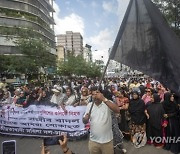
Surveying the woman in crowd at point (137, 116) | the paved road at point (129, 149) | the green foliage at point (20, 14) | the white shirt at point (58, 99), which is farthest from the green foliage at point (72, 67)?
the woman in crowd at point (137, 116)

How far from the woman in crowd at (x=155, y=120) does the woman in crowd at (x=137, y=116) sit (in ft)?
0.54

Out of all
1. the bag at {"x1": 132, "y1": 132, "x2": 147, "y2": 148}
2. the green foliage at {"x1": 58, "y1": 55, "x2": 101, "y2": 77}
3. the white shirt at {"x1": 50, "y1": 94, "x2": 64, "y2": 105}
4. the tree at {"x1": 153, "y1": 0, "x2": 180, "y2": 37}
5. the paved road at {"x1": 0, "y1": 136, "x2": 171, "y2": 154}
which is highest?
the tree at {"x1": 153, "y1": 0, "x2": 180, "y2": 37}

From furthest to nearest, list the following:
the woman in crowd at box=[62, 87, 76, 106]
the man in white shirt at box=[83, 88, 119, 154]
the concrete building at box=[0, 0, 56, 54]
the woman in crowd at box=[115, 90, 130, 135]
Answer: the concrete building at box=[0, 0, 56, 54] → the woman in crowd at box=[62, 87, 76, 106] → the woman in crowd at box=[115, 90, 130, 135] → the man in white shirt at box=[83, 88, 119, 154]

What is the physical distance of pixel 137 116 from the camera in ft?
31.4

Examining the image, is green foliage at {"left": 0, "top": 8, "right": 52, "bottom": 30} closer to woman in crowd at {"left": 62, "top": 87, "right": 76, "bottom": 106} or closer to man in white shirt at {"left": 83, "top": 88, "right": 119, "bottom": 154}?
woman in crowd at {"left": 62, "top": 87, "right": 76, "bottom": 106}

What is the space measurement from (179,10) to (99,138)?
2332cm

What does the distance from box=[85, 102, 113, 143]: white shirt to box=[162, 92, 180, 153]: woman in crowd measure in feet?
12.9

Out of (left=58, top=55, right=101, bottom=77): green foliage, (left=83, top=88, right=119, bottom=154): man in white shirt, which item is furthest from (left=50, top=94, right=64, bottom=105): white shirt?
(left=58, top=55, right=101, bottom=77): green foliage

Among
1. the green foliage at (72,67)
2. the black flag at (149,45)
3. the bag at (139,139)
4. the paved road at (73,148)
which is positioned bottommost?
the paved road at (73,148)

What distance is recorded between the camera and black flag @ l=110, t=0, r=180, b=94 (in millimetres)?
4277

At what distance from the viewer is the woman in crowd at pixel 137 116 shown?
31.3 ft

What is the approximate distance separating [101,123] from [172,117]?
421cm

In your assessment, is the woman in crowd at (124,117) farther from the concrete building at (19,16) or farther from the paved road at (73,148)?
the concrete building at (19,16)

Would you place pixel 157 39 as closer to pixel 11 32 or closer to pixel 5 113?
pixel 5 113
